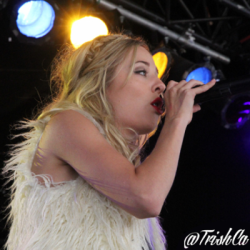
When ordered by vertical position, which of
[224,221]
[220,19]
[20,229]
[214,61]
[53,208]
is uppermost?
[220,19]

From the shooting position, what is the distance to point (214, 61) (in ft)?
8.88

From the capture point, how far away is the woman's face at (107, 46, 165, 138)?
1.06 meters

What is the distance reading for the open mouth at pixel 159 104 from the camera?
106 cm

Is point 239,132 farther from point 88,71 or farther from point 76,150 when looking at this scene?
point 76,150

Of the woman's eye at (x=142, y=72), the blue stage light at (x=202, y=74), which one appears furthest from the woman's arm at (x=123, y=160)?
the blue stage light at (x=202, y=74)

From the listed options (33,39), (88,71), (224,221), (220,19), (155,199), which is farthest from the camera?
(224,221)

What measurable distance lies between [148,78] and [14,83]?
51.1 inches

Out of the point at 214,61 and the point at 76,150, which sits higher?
the point at 214,61

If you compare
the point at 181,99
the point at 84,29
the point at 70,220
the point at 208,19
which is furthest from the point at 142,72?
the point at 208,19

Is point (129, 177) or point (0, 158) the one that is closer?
point (129, 177)

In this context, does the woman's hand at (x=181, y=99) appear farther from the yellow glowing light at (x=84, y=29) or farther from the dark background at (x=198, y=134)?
the dark background at (x=198, y=134)

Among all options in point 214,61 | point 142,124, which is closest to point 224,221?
point 214,61

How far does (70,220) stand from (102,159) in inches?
9.9

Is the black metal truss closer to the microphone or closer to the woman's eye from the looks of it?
the woman's eye
